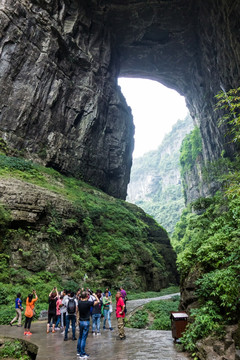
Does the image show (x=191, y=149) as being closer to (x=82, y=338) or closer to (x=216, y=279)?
(x=216, y=279)

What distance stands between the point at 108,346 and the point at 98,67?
3494 centimetres

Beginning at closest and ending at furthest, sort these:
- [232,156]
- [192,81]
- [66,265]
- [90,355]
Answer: [90,355] < [66,265] < [232,156] < [192,81]

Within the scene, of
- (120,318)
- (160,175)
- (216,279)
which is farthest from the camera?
(160,175)

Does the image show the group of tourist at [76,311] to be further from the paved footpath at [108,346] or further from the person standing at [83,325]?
the paved footpath at [108,346]

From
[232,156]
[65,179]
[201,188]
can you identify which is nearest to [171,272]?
[65,179]

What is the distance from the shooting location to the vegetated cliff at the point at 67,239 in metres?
15.1

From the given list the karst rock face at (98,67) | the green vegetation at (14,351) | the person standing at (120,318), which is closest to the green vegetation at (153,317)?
the person standing at (120,318)

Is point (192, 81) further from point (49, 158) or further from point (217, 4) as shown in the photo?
point (49, 158)

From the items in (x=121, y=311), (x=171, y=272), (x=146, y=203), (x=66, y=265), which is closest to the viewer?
(x=121, y=311)

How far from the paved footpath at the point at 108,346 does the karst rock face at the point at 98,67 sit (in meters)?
18.9

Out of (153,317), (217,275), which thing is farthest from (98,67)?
(217,275)

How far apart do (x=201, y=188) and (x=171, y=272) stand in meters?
24.7

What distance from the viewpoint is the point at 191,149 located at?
51.8 meters

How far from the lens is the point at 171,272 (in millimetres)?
25219
